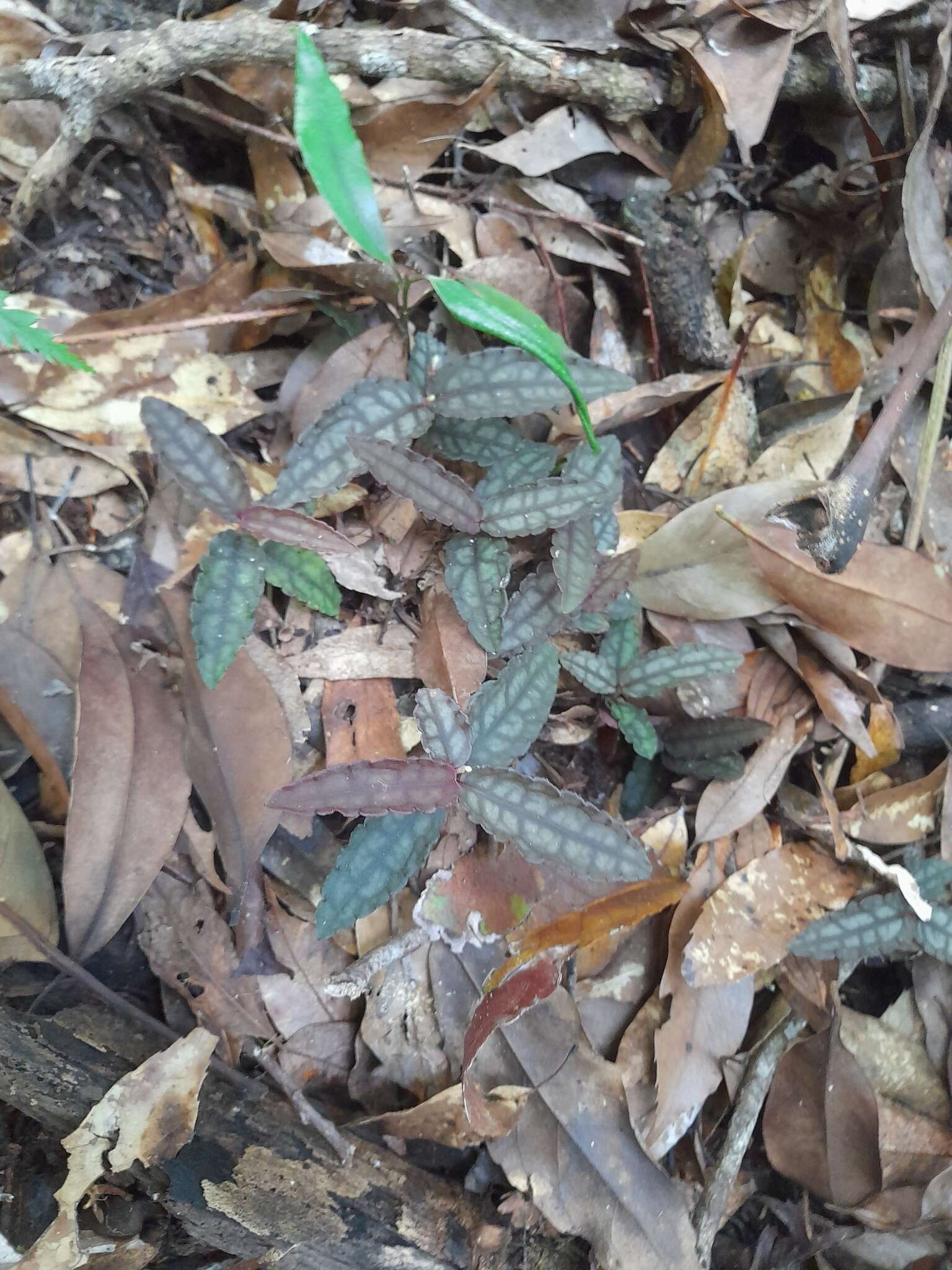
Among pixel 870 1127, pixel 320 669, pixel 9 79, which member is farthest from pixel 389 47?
pixel 870 1127

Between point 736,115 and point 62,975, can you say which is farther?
point 736,115

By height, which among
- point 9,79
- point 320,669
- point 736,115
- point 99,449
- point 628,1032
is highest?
point 9,79

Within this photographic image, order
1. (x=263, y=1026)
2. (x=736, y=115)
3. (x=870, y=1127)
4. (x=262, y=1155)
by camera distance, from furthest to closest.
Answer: (x=736, y=115) < (x=870, y=1127) < (x=263, y=1026) < (x=262, y=1155)

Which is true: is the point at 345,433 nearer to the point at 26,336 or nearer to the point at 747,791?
the point at 26,336

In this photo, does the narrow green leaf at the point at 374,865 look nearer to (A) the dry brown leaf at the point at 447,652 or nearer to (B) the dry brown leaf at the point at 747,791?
(A) the dry brown leaf at the point at 447,652

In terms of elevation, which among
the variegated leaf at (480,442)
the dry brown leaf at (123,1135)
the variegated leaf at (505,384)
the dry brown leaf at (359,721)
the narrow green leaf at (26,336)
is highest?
the narrow green leaf at (26,336)

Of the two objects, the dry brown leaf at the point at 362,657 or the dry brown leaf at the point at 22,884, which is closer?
the dry brown leaf at the point at 22,884

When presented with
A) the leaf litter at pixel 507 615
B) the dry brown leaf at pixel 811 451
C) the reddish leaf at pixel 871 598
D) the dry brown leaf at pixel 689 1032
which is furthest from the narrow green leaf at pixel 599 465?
the dry brown leaf at pixel 689 1032

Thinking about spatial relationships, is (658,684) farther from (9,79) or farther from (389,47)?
(9,79)
